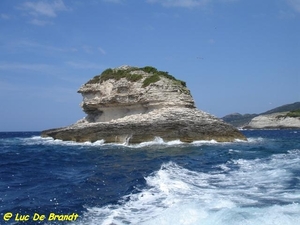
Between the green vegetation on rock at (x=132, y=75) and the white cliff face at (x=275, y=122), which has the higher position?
the green vegetation on rock at (x=132, y=75)

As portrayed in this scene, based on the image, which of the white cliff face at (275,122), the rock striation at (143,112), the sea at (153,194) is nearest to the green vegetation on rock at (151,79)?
the rock striation at (143,112)

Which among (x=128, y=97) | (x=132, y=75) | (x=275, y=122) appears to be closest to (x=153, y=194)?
(x=128, y=97)

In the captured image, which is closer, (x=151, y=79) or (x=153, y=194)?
(x=153, y=194)

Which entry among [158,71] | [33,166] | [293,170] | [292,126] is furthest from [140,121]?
[292,126]

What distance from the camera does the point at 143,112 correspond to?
41.0m

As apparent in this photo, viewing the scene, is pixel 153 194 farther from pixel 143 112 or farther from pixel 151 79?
pixel 151 79

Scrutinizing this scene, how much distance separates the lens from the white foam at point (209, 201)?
321 inches

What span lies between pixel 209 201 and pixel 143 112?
3128cm

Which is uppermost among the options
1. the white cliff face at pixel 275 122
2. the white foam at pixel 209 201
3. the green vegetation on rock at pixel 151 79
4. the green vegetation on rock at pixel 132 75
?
the green vegetation on rock at pixel 132 75

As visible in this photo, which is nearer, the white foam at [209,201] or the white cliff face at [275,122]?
the white foam at [209,201]

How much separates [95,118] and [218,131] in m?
18.5

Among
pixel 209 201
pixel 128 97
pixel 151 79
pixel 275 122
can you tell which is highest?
pixel 151 79

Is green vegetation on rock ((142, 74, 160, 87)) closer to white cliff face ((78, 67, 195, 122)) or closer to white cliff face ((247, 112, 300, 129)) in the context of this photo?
white cliff face ((78, 67, 195, 122))

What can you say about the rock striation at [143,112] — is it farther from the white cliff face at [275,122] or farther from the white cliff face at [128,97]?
the white cliff face at [275,122]
